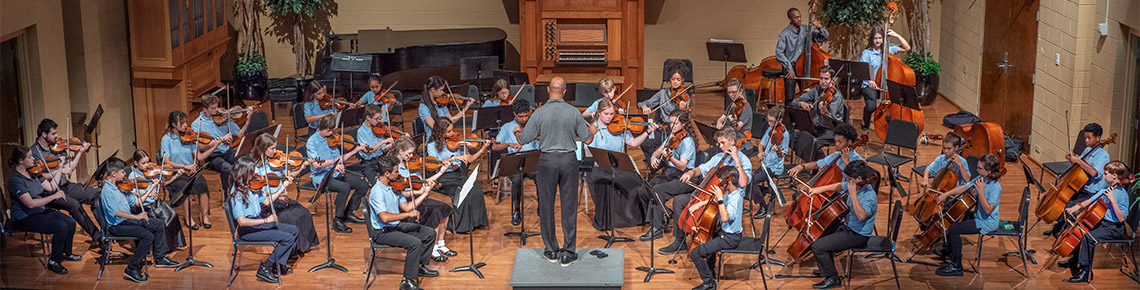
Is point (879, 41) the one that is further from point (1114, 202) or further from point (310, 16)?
point (310, 16)

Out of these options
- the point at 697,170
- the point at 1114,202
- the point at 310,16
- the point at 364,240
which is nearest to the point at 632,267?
the point at 697,170

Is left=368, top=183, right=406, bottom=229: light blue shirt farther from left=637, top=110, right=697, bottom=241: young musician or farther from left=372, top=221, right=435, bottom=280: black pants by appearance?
left=637, top=110, right=697, bottom=241: young musician

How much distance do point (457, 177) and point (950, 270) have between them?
3869 millimetres

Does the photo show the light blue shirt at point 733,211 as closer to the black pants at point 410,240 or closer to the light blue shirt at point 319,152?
the black pants at point 410,240

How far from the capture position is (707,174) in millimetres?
7977

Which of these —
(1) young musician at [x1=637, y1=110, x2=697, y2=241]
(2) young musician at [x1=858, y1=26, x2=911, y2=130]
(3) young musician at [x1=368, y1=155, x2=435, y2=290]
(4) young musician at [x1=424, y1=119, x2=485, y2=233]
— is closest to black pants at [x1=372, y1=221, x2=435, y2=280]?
(3) young musician at [x1=368, y1=155, x2=435, y2=290]

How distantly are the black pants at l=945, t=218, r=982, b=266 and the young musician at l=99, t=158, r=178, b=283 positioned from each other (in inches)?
223


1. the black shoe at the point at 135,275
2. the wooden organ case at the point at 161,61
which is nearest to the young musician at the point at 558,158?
the black shoe at the point at 135,275

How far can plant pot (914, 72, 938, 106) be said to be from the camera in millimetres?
13859

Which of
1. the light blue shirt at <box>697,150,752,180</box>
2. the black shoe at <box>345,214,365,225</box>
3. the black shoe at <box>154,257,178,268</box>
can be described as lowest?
the black shoe at <box>154,257,178,268</box>

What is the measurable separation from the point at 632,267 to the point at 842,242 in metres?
1.58

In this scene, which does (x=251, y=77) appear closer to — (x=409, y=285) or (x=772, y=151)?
(x=409, y=285)

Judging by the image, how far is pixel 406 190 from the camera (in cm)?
782

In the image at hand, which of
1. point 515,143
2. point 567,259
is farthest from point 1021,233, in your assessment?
point 515,143
